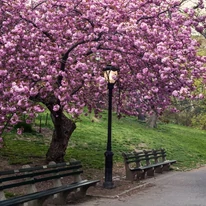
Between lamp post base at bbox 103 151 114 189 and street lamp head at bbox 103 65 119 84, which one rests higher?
street lamp head at bbox 103 65 119 84

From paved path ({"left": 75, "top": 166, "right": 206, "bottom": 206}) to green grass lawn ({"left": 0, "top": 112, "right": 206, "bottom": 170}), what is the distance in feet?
10.7

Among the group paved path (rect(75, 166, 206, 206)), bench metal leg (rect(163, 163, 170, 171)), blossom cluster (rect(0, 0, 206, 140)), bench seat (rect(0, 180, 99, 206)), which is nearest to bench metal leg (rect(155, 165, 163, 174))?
bench metal leg (rect(163, 163, 170, 171))

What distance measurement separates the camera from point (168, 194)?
10875 millimetres

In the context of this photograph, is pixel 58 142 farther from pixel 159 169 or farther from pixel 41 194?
pixel 41 194

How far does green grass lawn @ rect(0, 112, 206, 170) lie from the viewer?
619 inches

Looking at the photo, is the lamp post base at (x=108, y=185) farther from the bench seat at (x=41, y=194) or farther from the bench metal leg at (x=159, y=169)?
the bench metal leg at (x=159, y=169)

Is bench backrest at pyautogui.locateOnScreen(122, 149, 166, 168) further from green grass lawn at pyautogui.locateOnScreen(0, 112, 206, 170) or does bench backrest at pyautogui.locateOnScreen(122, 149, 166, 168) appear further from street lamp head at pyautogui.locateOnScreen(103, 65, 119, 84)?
street lamp head at pyautogui.locateOnScreen(103, 65, 119, 84)

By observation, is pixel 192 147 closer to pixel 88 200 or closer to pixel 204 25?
pixel 204 25

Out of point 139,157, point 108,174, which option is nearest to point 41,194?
point 108,174

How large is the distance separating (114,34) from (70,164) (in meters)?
3.79

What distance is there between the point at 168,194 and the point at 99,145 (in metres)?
9.89

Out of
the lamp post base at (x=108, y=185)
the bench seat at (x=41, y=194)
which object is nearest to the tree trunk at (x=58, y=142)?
the lamp post base at (x=108, y=185)

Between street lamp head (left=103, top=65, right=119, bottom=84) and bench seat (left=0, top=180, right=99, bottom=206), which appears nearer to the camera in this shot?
bench seat (left=0, top=180, right=99, bottom=206)

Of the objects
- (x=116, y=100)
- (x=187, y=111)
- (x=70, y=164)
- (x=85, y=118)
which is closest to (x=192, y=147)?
(x=85, y=118)
